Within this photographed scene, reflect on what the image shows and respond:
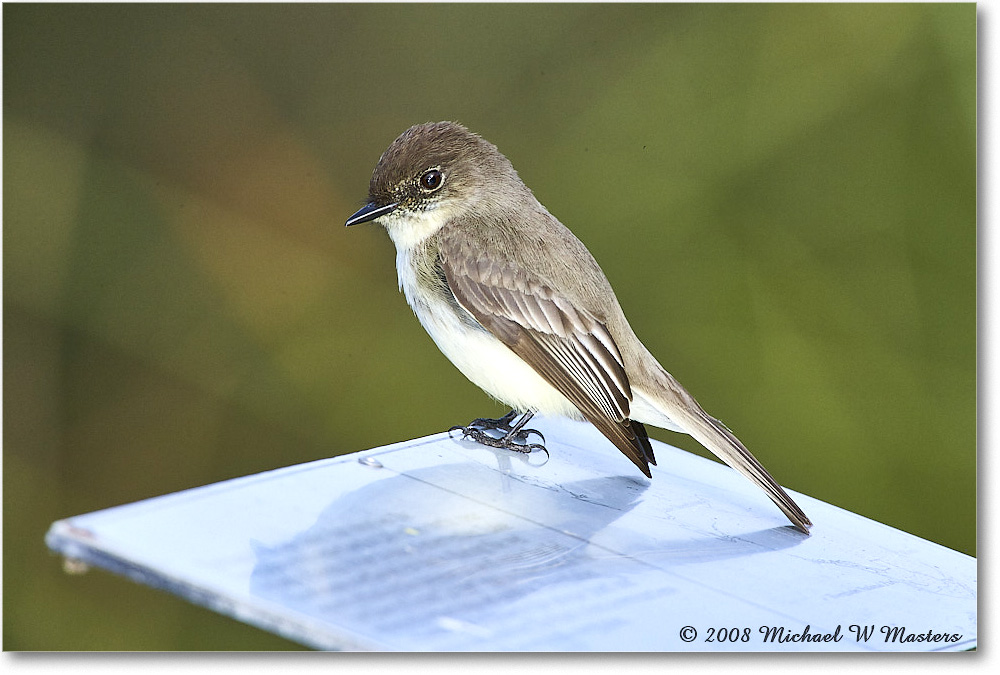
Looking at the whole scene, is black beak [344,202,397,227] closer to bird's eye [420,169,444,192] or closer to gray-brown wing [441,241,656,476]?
bird's eye [420,169,444,192]

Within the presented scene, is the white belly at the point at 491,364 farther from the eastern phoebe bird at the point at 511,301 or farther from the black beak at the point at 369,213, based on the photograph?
the black beak at the point at 369,213

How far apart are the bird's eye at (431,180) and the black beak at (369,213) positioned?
0.09m

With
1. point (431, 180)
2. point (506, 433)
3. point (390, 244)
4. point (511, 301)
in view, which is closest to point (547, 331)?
point (511, 301)

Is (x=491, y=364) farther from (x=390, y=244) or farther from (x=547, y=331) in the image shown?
(x=390, y=244)

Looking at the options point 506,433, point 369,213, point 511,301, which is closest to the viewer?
point 511,301

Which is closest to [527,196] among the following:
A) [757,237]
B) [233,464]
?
[757,237]

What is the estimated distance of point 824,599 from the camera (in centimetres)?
210

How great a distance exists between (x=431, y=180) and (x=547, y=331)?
19.8 inches

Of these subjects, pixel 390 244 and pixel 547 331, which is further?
pixel 390 244

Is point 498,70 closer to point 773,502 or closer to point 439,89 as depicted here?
point 439,89

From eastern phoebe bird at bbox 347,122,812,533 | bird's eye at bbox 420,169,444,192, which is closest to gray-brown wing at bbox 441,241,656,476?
eastern phoebe bird at bbox 347,122,812,533

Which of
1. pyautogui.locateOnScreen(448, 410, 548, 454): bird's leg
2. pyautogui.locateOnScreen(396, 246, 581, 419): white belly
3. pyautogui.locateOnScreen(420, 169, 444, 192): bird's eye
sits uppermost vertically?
pyautogui.locateOnScreen(420, 169, 444, 192): bird's eye

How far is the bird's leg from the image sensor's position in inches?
111

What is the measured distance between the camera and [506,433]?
2.99 metres
